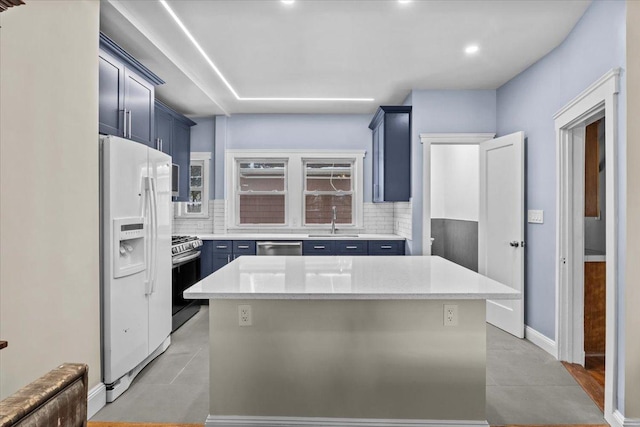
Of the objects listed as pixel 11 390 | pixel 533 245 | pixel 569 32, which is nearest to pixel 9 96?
pixel 11 390

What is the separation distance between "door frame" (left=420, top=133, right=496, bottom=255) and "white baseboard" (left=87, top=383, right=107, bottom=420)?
11.1 feet

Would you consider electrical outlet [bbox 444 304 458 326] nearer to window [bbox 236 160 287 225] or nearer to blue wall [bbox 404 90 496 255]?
blue wall [bbox 404 90 496 255]

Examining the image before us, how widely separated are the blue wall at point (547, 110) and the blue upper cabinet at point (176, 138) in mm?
Result: 3962

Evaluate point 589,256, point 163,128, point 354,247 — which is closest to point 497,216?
point 589,256

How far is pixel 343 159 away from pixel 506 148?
2.36 m

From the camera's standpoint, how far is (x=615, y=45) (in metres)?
2.35

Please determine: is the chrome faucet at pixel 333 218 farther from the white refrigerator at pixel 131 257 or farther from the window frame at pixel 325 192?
the white refrigerator at pixel 131 257

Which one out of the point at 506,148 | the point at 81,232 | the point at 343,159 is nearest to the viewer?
the point at 81,232

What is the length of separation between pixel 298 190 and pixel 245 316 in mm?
3692

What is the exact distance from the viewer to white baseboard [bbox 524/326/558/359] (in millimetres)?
3281

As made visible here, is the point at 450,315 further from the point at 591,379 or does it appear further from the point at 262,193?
the point at 262,193

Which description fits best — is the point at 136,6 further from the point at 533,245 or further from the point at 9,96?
the point at 533,245

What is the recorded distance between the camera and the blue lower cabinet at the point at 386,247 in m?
4.85

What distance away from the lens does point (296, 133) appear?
18.5ft
